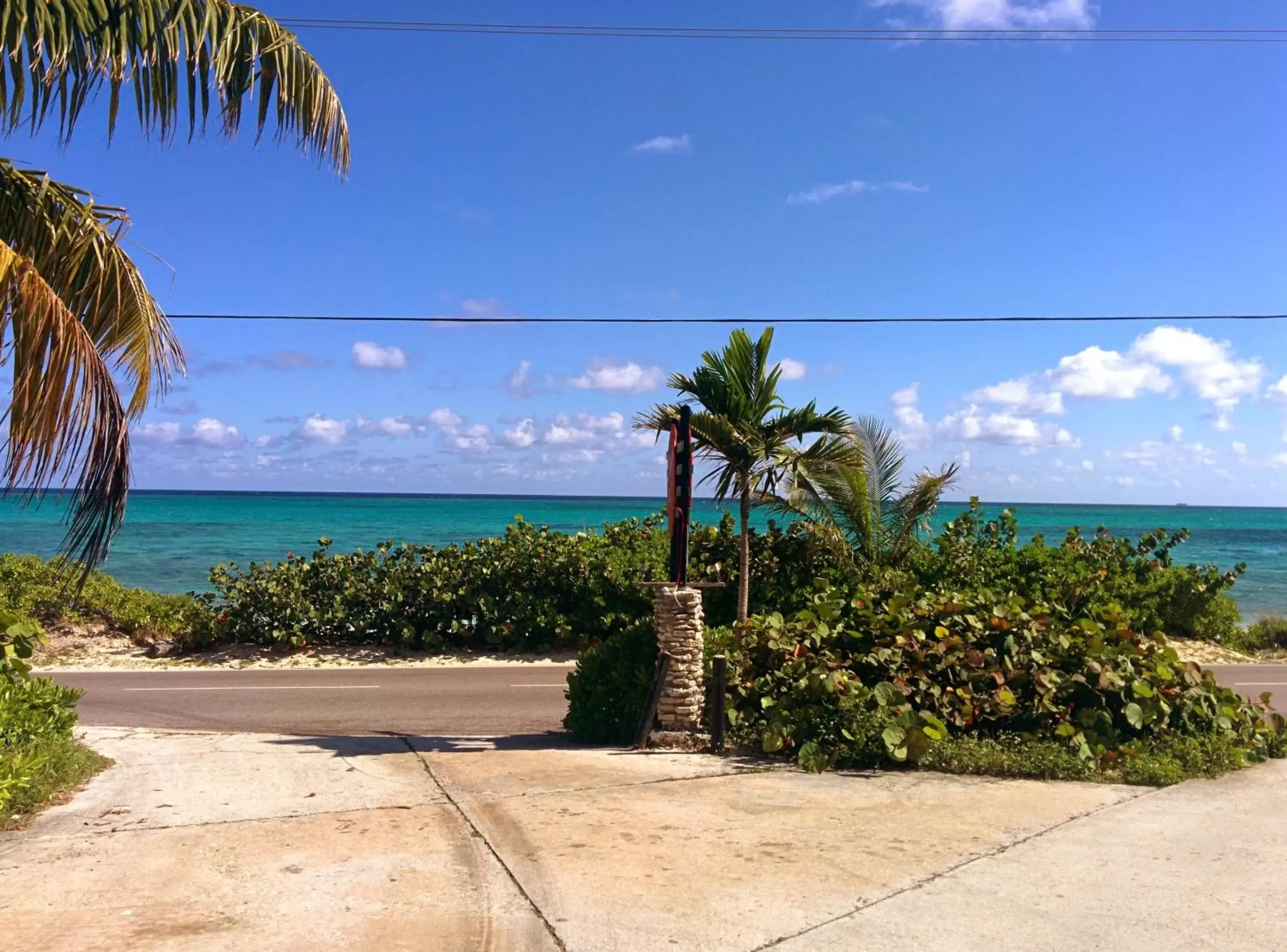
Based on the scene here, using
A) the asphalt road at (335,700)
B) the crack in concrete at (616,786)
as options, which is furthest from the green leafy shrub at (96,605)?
the crack in concrete at (616,786)

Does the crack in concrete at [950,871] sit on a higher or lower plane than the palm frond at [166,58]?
lower

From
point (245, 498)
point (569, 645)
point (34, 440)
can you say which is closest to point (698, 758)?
point (34, 440)

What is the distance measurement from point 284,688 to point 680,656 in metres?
7.90

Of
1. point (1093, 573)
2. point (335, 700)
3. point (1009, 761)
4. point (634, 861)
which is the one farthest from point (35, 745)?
point (1093, 573)

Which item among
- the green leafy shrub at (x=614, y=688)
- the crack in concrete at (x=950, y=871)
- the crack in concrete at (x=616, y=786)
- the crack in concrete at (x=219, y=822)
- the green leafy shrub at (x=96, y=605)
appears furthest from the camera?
the green leafy shrub at (x=96, y=605)

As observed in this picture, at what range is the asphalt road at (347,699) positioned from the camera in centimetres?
1142

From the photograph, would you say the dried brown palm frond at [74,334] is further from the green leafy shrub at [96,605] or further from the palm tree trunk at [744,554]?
the green leafy shrub at [96,605]

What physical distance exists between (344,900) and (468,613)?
43.1 feet

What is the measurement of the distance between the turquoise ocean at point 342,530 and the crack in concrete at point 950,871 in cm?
409

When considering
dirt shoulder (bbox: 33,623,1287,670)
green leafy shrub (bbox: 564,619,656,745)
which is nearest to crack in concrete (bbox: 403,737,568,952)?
green leafy shrub (bbox: 564,619,656,745)

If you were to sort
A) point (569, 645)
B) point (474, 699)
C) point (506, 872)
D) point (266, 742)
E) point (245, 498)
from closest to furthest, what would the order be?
point (506, 872), point (266, 742), point (474, 699), point (569, 645), point (245, 498)

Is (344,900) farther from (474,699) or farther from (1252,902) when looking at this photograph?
(474,699)

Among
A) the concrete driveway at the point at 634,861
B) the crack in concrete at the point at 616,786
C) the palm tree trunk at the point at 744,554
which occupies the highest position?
the palm tree trunk at the point at 744,554

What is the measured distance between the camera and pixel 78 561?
5.68 m
